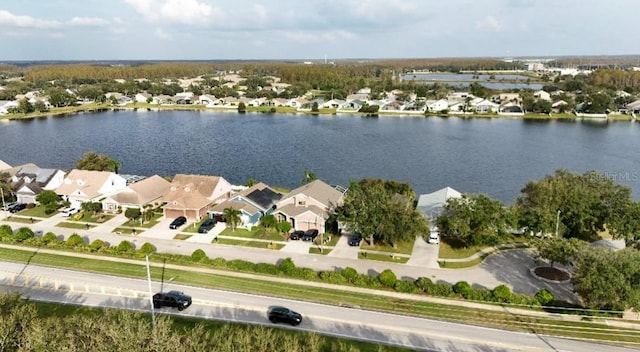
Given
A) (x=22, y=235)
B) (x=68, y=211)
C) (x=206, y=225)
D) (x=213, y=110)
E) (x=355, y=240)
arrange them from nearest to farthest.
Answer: (x=22, y=235) < (x=355, y=240) < (x=206, y=225) < (x=68, y=211) < (x=213, y=110)

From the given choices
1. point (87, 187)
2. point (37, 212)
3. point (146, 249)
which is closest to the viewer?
point (146, 249)

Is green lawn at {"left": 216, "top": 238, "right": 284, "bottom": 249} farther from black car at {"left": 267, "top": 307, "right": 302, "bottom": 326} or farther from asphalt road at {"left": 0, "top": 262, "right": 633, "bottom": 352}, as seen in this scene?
black car at {"left": 267, "top": 307, "right": 302, "bottom": 326}

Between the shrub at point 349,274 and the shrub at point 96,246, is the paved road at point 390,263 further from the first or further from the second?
the shrub at point 349,274

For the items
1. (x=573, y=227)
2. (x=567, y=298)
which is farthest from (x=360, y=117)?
(x=567, y=298)

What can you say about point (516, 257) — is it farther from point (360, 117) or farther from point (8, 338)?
point (360, 117)

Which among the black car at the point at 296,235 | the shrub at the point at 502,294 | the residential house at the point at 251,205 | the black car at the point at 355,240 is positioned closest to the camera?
the shrub at the point at 502,294

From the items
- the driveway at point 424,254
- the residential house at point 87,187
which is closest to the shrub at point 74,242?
the residential house at point 87,187

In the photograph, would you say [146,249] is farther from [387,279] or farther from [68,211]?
[387,279]

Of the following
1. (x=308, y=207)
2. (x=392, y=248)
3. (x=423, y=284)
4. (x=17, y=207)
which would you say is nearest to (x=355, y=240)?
(x=392, y=248)
